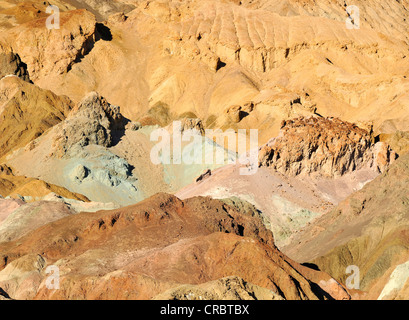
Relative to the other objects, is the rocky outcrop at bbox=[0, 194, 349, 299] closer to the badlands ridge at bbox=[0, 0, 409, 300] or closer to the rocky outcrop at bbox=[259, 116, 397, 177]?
the badlands ridge at bbox=[0, 0, 409, 300]

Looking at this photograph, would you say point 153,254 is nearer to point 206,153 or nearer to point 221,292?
point 221,292

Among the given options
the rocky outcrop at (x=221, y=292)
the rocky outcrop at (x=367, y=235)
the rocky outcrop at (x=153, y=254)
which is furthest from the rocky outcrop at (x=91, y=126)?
the rocky outcrop at (x=221, y=292)

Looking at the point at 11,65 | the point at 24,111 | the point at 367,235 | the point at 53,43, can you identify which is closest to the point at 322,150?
the point at 367,235

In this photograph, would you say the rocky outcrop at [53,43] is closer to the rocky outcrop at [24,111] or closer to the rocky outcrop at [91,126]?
the rocky outcrop at [24,111]

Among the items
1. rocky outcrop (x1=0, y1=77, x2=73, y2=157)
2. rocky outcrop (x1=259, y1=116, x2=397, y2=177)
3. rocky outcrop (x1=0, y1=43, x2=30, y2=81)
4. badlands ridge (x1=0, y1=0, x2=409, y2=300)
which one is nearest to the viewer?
badlands ridge (x1=0, y1=0, x2=409, y2=300)

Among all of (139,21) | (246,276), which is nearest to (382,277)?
(246,276)

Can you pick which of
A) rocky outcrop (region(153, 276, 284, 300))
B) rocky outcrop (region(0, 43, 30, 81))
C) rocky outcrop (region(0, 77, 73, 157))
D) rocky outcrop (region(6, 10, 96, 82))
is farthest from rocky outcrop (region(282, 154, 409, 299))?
rocky outcrop (region(6, 10, 96, 82))
